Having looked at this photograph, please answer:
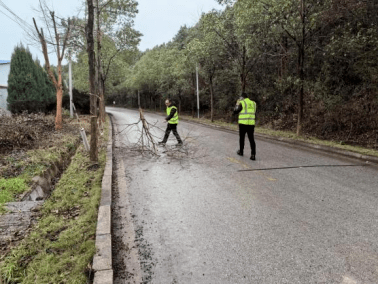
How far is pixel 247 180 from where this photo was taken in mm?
5832

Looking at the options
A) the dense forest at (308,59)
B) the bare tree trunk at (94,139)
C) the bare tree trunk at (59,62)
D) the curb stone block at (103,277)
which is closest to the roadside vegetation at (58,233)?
the curb stone block at (103,277)

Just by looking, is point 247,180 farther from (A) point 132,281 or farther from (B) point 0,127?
(B) point 0,127

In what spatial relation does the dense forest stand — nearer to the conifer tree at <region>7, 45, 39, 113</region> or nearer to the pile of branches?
the pile of branches

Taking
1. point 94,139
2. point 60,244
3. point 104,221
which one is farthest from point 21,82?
point 60,244

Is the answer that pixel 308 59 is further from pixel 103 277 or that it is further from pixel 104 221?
pixel 103 277

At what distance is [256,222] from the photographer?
3914 millimetres

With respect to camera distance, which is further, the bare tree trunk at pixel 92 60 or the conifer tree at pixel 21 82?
the conifer tree at pixel 21 82

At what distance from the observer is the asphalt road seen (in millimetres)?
2877

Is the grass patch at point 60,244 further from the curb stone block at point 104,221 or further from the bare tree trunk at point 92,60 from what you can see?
the bare tree trunk at point 92,60

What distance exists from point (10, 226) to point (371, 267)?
475 centimetres

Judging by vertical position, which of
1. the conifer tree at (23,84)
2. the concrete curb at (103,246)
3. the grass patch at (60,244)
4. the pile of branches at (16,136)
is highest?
the conifer tree at (23,84)

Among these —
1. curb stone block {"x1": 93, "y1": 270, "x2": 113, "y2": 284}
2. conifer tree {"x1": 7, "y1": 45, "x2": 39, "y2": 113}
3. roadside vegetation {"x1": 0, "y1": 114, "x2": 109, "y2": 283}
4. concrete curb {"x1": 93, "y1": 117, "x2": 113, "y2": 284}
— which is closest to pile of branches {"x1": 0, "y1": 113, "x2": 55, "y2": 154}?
roadside vegetation {"x1": 0, "y1": 114, "x2": 109, "y2": 283}

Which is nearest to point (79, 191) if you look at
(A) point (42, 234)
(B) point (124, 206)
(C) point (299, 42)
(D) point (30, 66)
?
(B) point (124, 206)

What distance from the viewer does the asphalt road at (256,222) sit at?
2.88 metres
